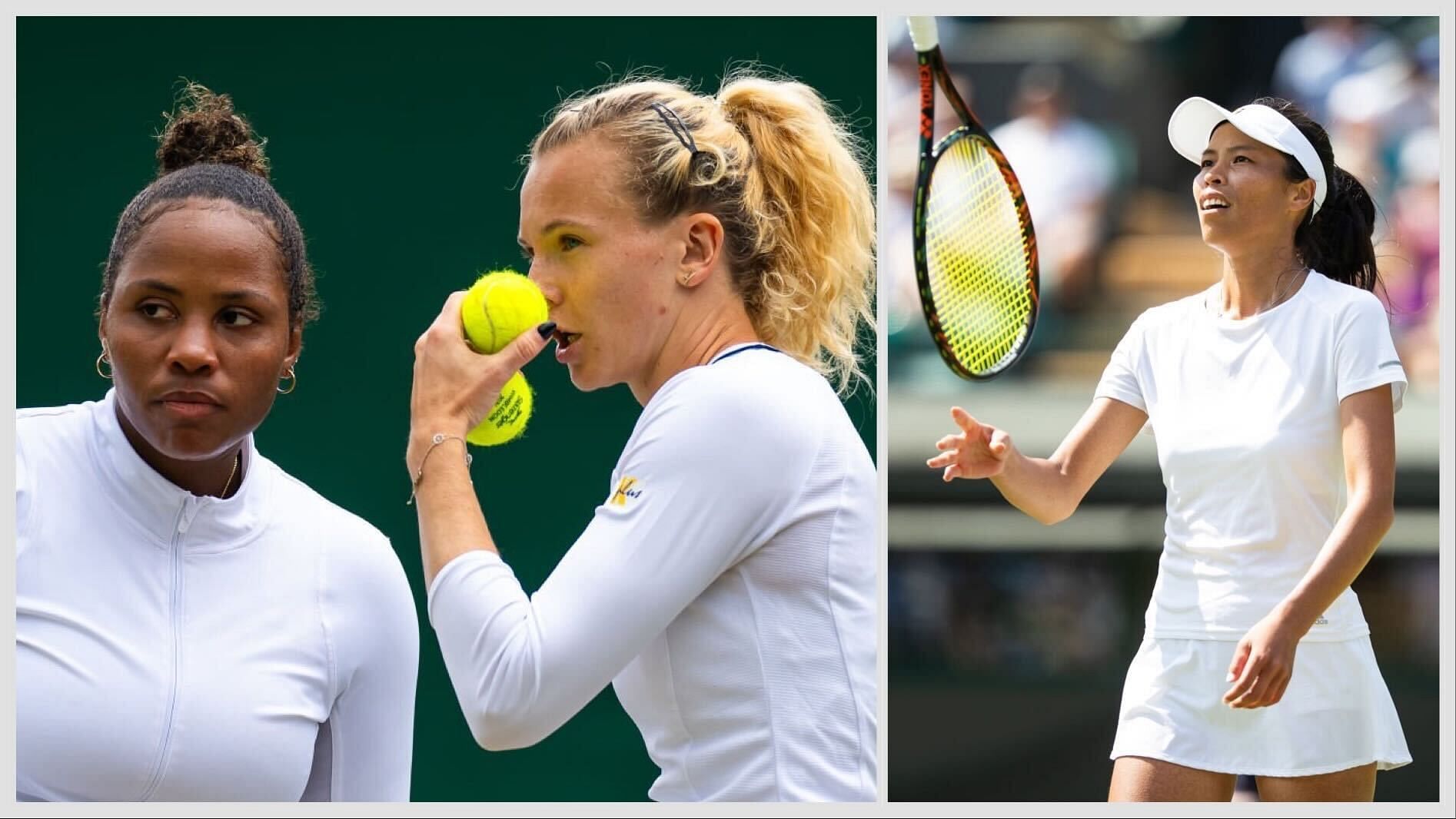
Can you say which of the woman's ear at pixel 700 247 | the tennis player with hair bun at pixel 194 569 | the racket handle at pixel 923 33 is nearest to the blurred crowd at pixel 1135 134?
the racket handle at pixel 923 33

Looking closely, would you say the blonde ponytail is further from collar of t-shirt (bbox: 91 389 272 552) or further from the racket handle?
collar of t-shirt (bbox: 91 389 272 552)

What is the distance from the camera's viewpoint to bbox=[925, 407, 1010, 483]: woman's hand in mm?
2562

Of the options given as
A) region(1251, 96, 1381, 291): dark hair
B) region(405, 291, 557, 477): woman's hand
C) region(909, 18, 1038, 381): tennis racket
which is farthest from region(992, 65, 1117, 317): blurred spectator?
region(405, 291, 557, 477): woman's hand

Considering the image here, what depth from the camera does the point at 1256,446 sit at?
2.48m

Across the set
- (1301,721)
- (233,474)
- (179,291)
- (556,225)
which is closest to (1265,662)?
(1301,721)

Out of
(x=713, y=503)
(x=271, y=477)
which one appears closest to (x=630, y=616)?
(x=713, y=503)

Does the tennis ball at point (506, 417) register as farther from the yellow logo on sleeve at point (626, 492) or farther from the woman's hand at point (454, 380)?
the yellow logo on sleeve at point (626, 492)

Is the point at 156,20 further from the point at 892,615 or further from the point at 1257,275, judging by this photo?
the point at 1257,275

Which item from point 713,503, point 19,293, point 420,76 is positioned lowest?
point 713,503

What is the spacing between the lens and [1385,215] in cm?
260

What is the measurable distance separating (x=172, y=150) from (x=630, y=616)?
3.34ft

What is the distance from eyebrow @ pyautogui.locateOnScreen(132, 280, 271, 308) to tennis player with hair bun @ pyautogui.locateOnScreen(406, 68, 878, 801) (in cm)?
24

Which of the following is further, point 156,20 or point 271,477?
point 156,20

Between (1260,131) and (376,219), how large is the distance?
2091 millimetres
